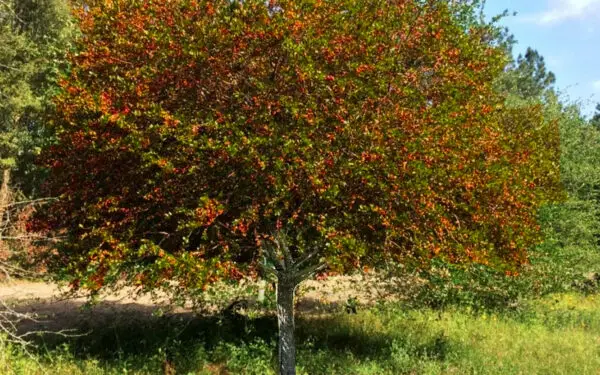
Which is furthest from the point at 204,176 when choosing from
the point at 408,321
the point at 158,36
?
the point at 408,321

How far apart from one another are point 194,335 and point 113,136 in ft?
22.3

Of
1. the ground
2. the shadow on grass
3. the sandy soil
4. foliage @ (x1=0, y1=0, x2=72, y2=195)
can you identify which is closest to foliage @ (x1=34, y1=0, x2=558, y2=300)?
the ground

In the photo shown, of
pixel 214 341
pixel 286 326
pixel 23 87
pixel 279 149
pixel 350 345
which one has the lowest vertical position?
pixel 350 345

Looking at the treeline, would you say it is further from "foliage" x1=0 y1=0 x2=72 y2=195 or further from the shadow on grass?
the shadow on grass

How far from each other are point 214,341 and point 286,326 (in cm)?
289

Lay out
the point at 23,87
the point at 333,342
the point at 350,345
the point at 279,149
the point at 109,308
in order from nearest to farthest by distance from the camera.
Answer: the point at 279,149 → the point at 350,345 → the point at 333,342 → the point at 109,308 → the point at 23,87

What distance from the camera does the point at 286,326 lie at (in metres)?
9.09

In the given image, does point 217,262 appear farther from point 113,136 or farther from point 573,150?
point 573,150

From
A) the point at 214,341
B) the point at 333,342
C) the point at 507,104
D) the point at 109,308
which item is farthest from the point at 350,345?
the point at 507,104

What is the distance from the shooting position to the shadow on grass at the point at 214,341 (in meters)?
10.4

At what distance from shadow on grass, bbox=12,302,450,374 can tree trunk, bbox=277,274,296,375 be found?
110cm

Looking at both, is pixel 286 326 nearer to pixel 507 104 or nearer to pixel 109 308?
pixel 109 308

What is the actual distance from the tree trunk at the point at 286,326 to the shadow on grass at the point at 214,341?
1.10 m

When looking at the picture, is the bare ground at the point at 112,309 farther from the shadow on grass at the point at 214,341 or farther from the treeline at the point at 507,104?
the treeline at the point at 507,104
